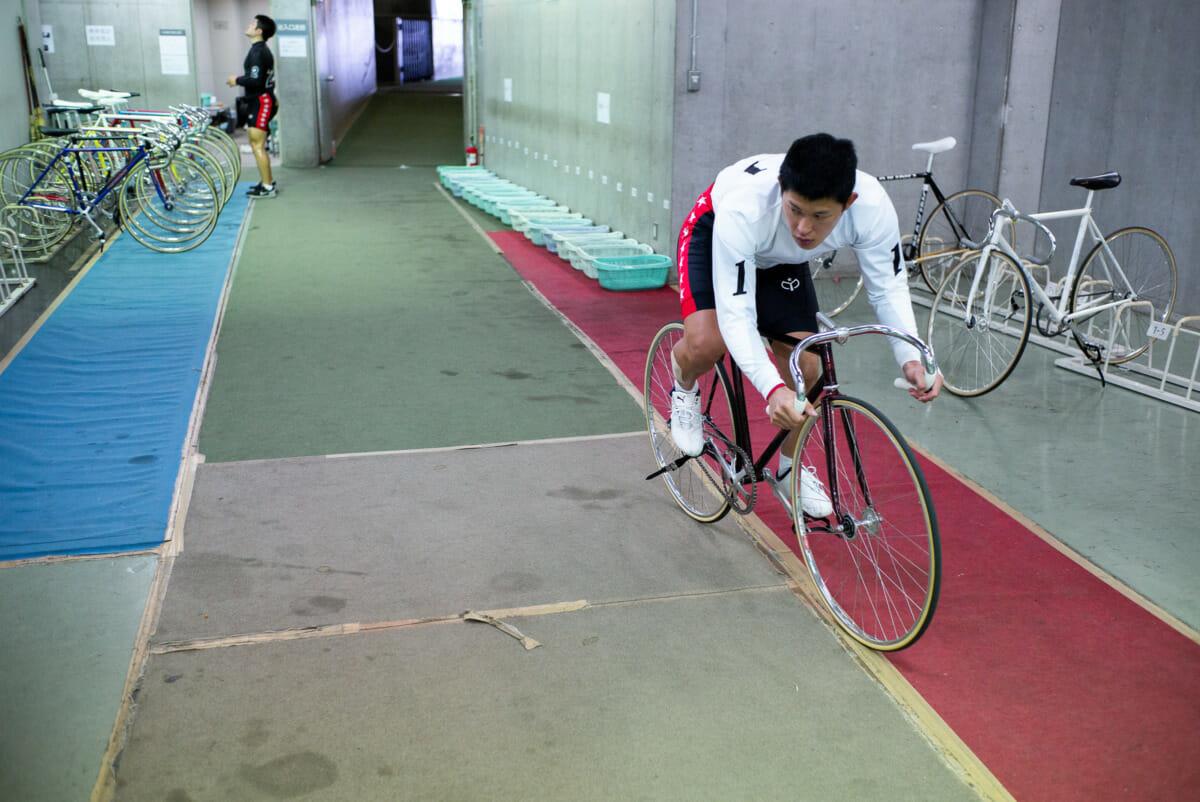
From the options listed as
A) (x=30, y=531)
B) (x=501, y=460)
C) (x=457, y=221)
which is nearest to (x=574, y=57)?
(x=457, y=221)

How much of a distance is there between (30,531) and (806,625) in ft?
8.63

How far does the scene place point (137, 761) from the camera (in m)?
2.35

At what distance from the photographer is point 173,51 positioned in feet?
49.6

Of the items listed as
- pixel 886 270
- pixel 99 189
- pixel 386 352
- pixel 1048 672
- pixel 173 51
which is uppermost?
pixel 173 51

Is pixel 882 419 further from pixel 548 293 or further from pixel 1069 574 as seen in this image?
pixel 548 293

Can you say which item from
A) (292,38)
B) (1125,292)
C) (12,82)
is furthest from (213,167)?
(1125,292)

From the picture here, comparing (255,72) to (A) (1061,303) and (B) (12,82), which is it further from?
(A) (1061,303)

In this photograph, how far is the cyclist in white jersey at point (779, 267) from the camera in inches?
100.0

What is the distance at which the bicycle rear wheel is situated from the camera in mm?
3457

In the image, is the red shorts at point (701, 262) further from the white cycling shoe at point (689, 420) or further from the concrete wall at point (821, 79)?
the concrete wall at point (821, 79)

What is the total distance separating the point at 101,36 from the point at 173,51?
40.1 inches

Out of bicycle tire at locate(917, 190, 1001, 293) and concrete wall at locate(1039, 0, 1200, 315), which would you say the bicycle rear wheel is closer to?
bicycle tire at locate(917, 190, 1001, 293)

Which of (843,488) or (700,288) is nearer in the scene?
(843,488)

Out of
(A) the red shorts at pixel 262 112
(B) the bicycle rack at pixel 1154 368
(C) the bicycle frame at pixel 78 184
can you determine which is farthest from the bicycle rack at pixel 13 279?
(B) the bicycle rack at pixel 1154 368
